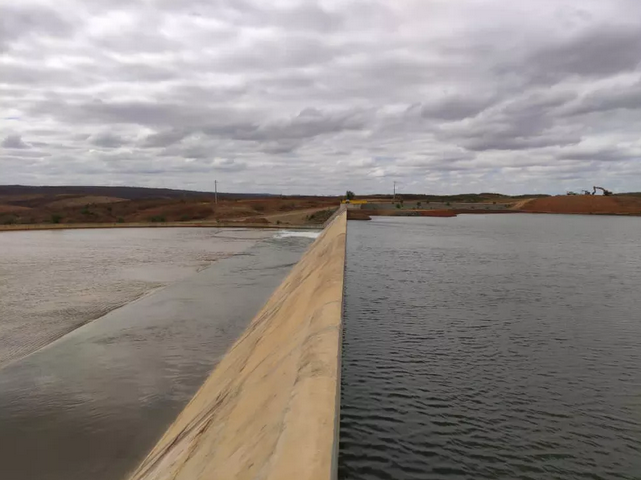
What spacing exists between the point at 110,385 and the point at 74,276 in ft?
52.0

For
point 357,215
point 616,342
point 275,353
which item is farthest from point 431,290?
point 357,215

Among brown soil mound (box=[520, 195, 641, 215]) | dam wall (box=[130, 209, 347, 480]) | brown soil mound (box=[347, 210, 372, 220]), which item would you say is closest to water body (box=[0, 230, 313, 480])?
dam wall (box=[130, 209, 347, 480])

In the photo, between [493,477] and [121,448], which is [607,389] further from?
[121,448]

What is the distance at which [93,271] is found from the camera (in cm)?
2434

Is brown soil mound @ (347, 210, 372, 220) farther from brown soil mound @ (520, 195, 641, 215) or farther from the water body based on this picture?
the water body

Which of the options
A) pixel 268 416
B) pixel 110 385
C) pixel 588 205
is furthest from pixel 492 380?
pixel 588 205

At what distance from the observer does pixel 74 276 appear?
74.6 feet

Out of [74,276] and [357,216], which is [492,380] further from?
[357,216]

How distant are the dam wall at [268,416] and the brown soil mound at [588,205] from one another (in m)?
81.5

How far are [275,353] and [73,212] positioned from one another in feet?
264

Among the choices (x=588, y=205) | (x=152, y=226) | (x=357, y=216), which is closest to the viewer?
(x=152, y=226)

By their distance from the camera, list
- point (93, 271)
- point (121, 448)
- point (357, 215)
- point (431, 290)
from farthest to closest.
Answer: point (357, 215), point (93, 271), point (431, 290), point (121, 448)

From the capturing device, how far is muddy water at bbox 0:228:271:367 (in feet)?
45.3

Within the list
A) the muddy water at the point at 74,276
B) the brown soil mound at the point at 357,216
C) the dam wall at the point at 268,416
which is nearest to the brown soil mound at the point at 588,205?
the brown soil mound at the point at 357,216
